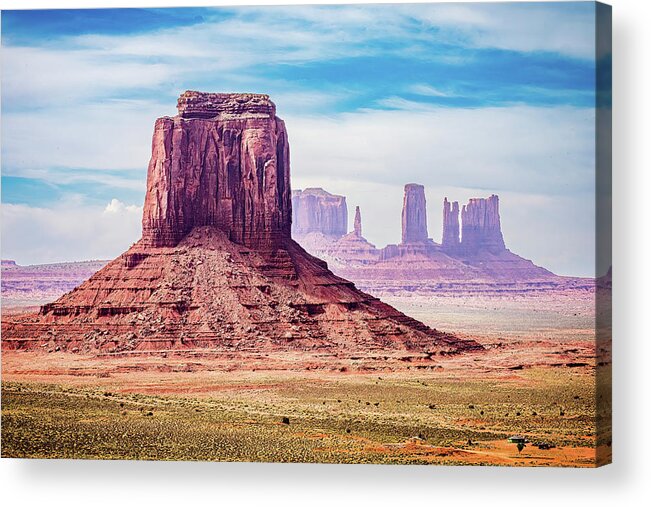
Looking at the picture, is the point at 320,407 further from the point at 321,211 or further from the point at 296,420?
the point at 321,211

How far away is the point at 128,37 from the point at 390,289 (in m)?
20.6

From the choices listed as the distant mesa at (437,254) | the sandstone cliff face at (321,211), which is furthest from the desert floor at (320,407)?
the sandstone cliff face at (321,211)

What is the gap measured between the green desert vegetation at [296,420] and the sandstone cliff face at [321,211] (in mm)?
7839

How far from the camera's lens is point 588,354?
4353cm

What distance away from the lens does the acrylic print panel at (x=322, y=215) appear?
146 ft

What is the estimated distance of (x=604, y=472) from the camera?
42.5 meters

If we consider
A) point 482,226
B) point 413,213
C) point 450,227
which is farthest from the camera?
point 450,227

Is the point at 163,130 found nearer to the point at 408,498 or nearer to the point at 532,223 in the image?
the point at 532,223

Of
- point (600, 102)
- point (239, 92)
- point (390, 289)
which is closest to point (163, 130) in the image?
point (239, 92)

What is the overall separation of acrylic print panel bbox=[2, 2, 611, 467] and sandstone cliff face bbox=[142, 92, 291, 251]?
1082 millimetres

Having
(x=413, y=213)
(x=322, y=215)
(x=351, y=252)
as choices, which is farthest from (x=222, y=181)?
(x=413, y=213)

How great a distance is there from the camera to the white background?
4203 centimetres

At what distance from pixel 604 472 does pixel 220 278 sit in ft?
76.7

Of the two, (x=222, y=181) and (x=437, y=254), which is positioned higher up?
(x=222, y=181)
